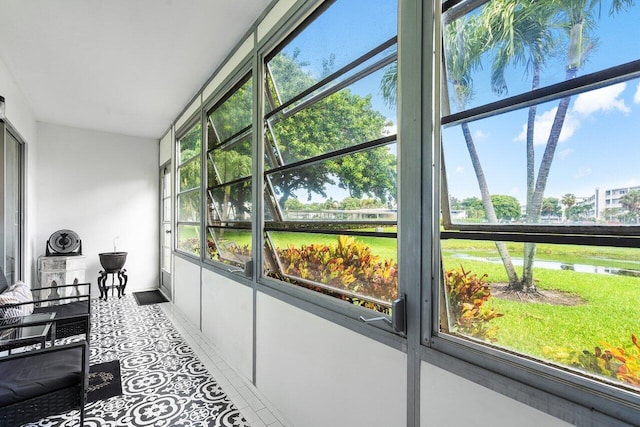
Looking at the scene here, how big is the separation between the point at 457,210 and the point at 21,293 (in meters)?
3.33

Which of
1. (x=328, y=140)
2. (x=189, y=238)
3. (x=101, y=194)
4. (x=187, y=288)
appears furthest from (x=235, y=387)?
(x=101, y=194)

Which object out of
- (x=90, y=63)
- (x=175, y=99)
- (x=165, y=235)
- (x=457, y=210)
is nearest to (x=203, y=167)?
(x=175, y=99)

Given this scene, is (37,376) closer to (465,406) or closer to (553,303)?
(465,406)

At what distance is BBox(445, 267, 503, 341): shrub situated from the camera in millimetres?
1019

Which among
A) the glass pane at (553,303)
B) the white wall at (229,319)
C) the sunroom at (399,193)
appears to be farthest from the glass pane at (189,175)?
the glass pane at (553,303)

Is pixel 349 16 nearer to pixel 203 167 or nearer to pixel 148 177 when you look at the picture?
pixel 203 167

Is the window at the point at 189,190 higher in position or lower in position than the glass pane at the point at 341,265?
higher

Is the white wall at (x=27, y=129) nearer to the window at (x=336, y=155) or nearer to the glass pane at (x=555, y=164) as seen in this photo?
the window at (x=336, y=155)

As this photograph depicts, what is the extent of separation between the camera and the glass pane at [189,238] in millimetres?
3753

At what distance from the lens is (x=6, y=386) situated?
1.58m

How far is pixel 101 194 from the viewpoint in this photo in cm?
533

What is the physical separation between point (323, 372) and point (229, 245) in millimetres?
1639

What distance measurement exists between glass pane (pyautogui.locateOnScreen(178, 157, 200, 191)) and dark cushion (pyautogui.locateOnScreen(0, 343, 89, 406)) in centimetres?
227

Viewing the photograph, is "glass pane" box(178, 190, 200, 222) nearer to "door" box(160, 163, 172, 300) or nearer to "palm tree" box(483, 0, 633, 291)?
"door" box(160, 163, 172, 300)
